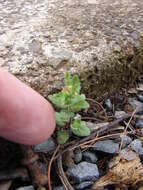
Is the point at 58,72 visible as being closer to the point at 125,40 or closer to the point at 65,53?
the point at 65,53

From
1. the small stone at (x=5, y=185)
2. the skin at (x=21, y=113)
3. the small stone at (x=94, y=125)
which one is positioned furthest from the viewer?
the small stone at (x=94, y=125)

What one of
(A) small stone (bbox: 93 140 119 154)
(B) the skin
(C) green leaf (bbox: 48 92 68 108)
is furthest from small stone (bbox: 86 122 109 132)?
(B) the skin

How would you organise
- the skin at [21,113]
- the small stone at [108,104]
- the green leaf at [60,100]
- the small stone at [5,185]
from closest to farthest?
the skin at [21,113], the small stone at [5,185], the green leaf at [60,100], the small stone at [108,104]

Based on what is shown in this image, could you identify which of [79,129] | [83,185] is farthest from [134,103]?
[83,185]

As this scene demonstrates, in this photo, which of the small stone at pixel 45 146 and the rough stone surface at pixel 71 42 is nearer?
the small stone at pixel 45 146

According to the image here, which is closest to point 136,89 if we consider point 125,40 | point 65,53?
point 125,40

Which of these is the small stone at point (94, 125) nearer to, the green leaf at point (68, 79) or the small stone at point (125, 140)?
the small stone at point (125, 140)

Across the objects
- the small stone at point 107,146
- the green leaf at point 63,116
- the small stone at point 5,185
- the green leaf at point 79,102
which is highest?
the green leaf at point 79,102

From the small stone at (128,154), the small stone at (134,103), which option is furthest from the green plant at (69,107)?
the small stone at (134,103)

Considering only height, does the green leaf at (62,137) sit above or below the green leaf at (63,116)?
below
